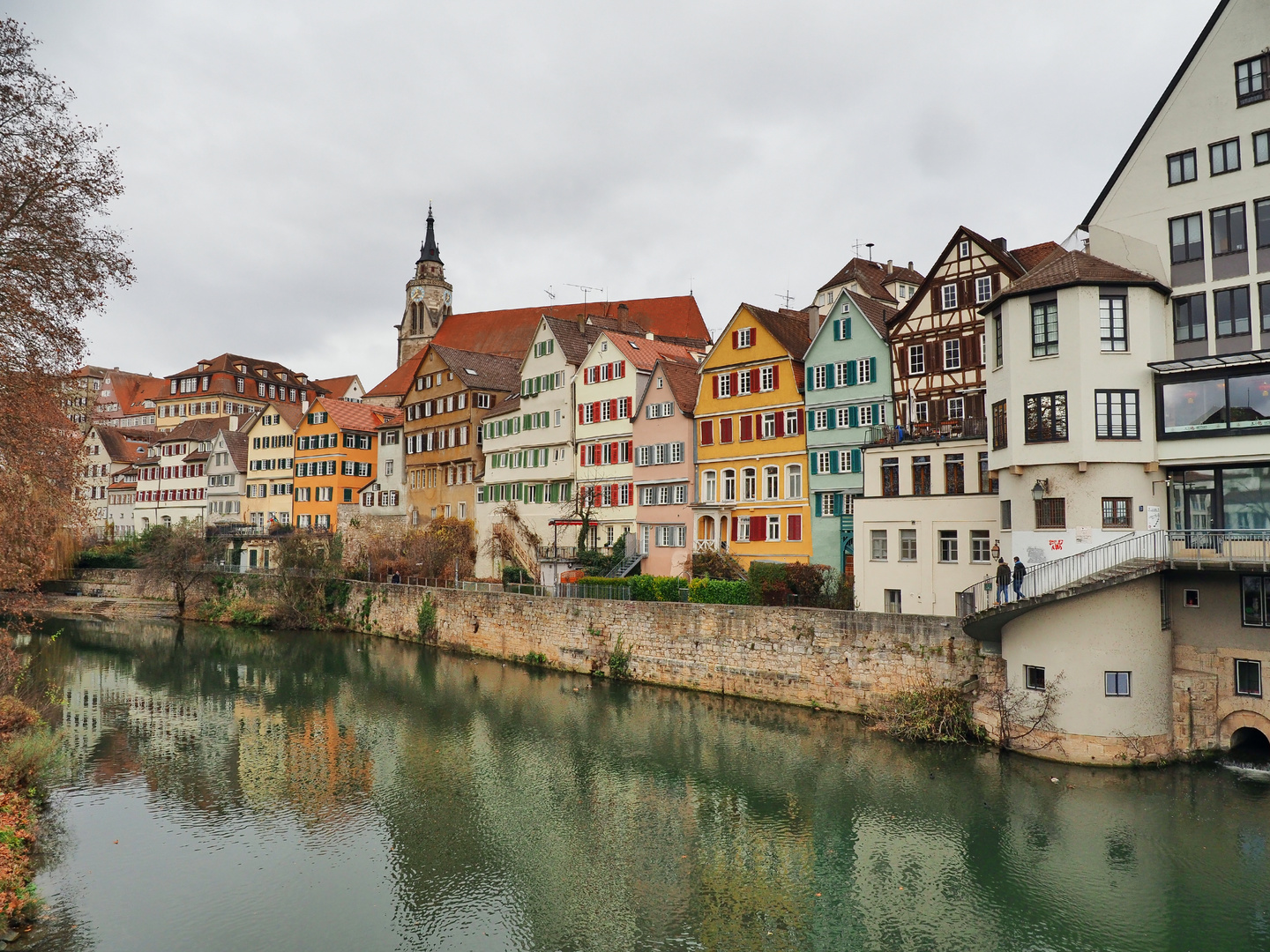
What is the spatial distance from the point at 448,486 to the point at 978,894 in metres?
45.8

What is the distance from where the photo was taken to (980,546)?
27078 mm

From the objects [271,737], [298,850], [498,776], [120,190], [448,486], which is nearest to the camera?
[120,190]

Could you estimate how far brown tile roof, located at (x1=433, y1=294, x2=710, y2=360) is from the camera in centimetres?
7056

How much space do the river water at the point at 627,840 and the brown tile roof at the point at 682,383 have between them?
15.8 m

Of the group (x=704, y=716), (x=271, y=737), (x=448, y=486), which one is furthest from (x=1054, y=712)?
(x=448, y=486)

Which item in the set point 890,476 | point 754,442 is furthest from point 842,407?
point 890,476

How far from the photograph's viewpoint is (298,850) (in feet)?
61.5

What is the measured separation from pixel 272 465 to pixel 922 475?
55810 mm

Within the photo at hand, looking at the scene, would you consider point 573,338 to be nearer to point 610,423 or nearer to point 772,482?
point 610,423

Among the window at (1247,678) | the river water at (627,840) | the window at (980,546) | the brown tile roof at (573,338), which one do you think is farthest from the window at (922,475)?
the brown tile roof at (573,338)

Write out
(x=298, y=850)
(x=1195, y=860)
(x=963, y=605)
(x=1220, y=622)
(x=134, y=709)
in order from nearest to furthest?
(x=1195, y=860)
(x=298, y=850)
(x=1220, y=622)
(x=963, y=605)
(x=134, y=709)

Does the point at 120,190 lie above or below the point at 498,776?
above

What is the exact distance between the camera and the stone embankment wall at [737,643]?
26.3 m

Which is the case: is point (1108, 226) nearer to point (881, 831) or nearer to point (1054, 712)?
point (1054, 712)
